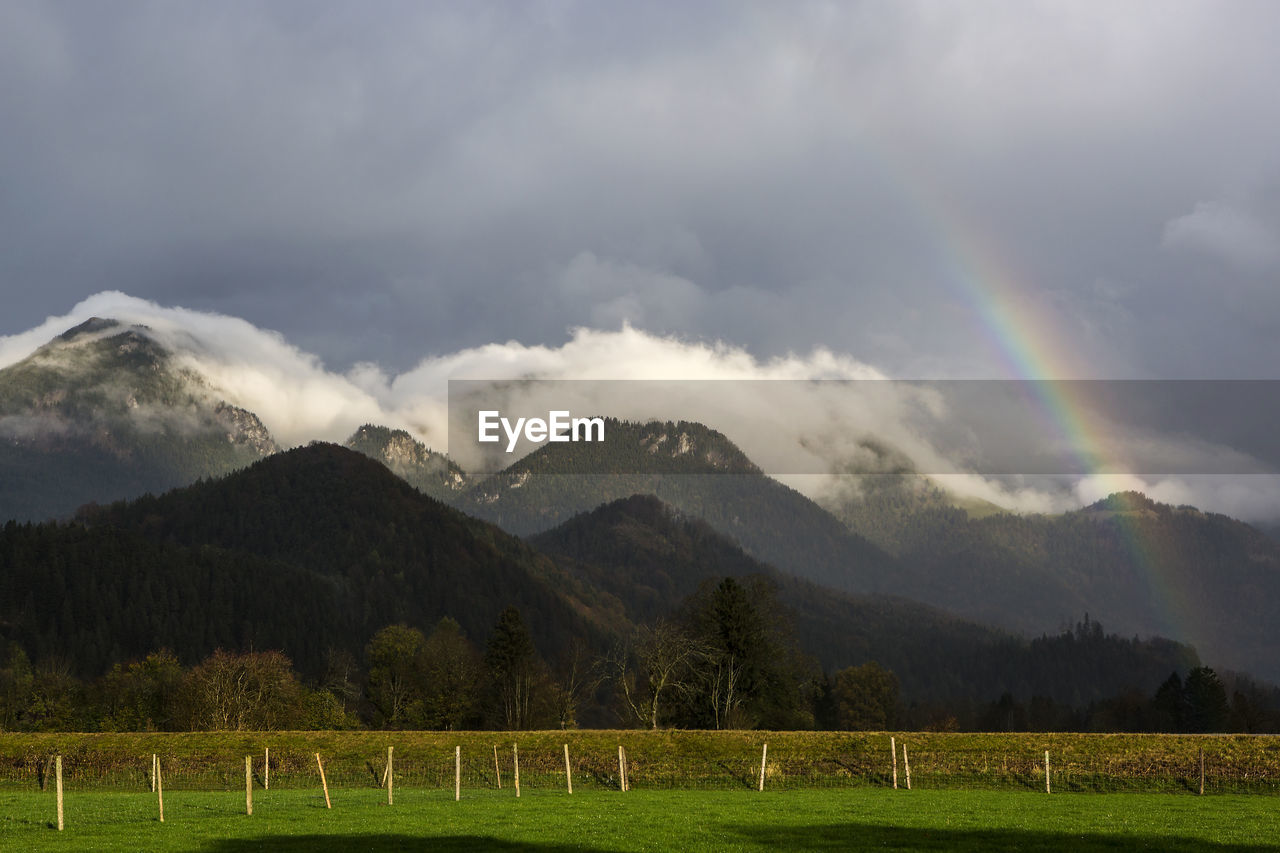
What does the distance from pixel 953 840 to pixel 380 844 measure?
56.9 ft

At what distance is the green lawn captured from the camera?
31922 millimetres

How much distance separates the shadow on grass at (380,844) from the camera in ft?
103

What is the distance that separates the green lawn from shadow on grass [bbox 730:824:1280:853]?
0.06 metres

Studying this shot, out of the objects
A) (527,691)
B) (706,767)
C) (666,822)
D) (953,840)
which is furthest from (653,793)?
(527,691)

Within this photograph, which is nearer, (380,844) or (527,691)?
(380,844)

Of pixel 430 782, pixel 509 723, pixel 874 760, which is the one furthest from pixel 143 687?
pixel 874 760

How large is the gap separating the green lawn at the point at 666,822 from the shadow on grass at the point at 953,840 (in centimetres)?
6

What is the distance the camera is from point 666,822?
37125 millimetres

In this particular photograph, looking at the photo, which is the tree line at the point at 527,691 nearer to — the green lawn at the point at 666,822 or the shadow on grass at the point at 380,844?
the green lawn at the point at 666,822

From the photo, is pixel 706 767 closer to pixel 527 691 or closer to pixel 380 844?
pixel 380 844

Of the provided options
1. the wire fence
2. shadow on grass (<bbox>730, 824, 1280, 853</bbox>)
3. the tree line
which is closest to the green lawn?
shadow on grass (<bbox>730, 824, 1280, 853</bbox>)

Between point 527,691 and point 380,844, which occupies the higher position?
point 380,844

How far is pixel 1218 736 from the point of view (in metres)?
61.4

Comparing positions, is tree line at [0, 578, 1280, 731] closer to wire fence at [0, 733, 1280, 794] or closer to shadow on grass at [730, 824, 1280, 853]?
wire fence at [0, 733, 1280, 794]
